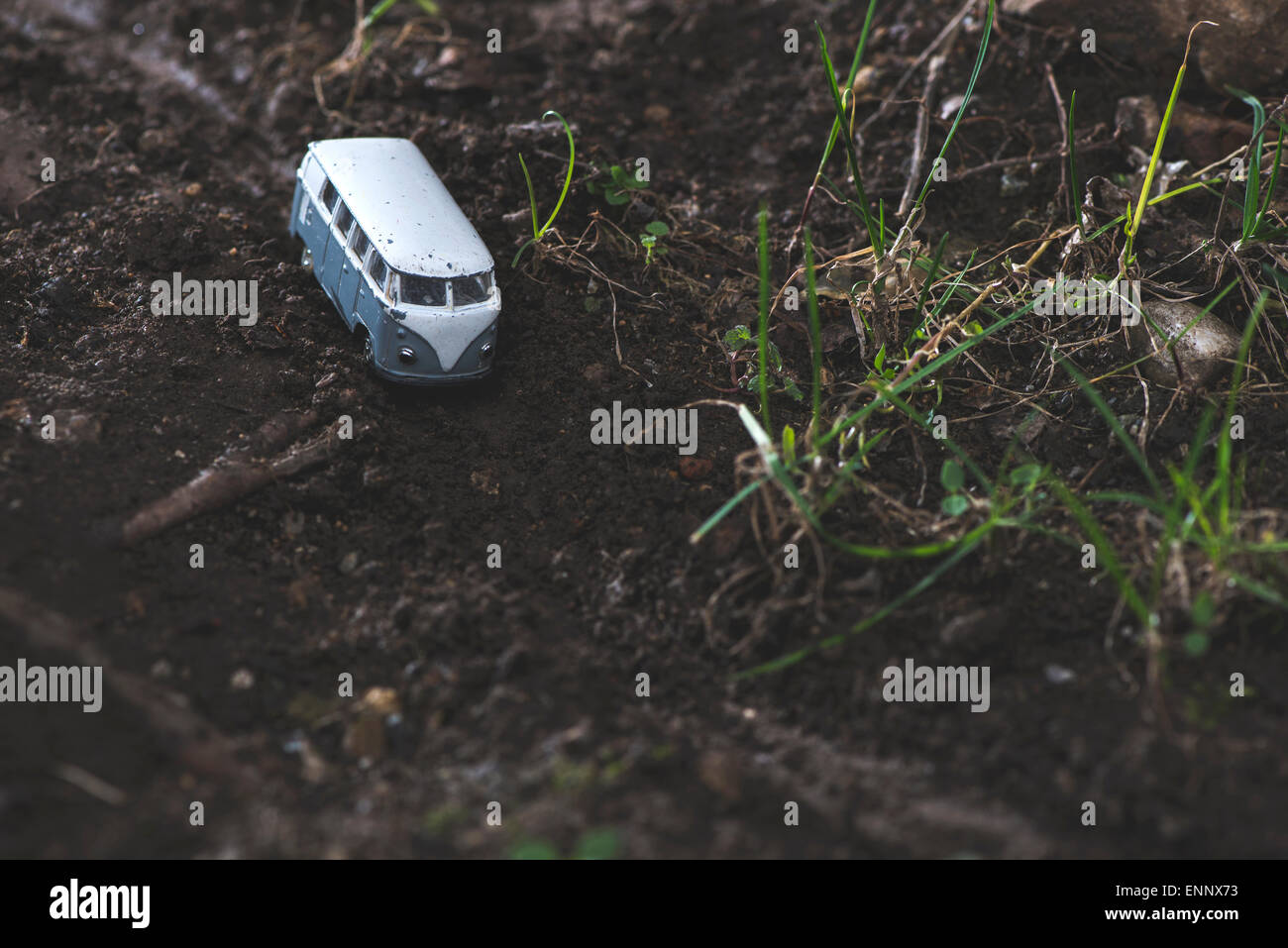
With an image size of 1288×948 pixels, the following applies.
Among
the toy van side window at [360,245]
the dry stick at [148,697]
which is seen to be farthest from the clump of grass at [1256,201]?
the dry stick at [148,697]

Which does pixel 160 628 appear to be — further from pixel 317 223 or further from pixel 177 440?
pixel 317 223

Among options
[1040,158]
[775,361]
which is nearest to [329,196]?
[775,361]

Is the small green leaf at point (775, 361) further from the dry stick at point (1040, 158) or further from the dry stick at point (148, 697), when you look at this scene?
the dry stick at point (148, 697)

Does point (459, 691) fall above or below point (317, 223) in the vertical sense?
below

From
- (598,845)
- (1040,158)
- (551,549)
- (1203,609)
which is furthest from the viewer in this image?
(1040,158)

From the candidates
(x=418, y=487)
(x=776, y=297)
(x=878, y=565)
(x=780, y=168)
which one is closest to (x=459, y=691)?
(x=418, y=487)

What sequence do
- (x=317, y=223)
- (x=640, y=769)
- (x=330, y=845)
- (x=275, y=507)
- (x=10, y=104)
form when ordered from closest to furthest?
(x=330, y=845), (x=640, y=769), (x=275, y=507), (x=317, y=223), (x=10, y=104)

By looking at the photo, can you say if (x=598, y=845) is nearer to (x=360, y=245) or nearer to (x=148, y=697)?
(x=148, y=697)
